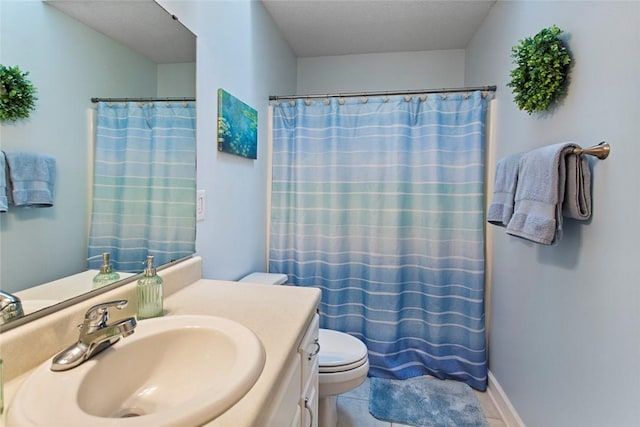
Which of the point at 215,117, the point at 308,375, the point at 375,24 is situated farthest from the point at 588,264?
the point at 375,24

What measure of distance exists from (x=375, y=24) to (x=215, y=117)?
1487 mm

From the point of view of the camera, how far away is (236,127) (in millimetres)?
1618

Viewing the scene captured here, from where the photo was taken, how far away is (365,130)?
2070 millimetres

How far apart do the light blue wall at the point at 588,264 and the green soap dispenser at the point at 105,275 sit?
58.3 inches

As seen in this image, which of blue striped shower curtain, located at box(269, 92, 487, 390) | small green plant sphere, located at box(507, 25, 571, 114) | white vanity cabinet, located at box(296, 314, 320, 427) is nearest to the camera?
white vanity cabinet, located at box(296, 314, 320, 427)

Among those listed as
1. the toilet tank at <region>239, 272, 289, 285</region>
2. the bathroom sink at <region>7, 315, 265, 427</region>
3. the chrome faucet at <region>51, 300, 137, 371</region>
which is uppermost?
the chrome faucet at <region>51, 300, 137, 371</region>

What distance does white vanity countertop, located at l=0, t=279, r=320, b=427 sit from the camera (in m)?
0.55

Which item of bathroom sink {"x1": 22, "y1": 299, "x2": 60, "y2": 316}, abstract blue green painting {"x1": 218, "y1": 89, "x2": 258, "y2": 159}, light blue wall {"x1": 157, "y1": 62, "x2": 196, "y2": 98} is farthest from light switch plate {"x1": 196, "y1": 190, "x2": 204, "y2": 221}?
bathroom sink {"x1": 22, "y1": 299, "x2": 60, "y2": 316}

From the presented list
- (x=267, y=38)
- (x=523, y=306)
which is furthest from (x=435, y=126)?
(x=267, y=38)

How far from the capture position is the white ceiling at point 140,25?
0.82 metres

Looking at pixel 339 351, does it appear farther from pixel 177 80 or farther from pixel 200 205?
pixel 177 80

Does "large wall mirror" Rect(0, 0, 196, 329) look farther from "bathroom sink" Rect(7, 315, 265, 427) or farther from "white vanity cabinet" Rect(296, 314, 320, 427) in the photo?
"white vanity cabinet" Rect(296, 314, 320, 427)

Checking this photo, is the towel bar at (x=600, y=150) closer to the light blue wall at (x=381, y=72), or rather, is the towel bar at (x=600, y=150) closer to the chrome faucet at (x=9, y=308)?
the chrome faucet at (x=9, y=308)

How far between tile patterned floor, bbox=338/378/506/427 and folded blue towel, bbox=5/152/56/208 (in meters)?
1.66
